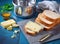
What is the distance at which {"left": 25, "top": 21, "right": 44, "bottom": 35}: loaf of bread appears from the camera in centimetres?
90

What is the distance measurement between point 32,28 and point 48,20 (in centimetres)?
13

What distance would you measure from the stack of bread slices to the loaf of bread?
0.04m

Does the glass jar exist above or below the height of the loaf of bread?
above

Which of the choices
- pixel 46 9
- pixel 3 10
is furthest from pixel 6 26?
pixel 46 9

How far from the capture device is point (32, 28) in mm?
918

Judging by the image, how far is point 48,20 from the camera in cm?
98

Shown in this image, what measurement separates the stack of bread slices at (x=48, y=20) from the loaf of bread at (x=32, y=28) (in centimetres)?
4

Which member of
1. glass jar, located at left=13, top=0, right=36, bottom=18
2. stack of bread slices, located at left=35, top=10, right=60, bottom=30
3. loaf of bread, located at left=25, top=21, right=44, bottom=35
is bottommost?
loaf of bread, located at left=25, top=21, right=44, bottom=35

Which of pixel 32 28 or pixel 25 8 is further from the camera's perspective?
pixel 25 8

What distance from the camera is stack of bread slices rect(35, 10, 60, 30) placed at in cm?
96

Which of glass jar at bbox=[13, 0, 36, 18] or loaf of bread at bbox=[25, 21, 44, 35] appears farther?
glass jar at bbox=[13, 0, 36, 18]

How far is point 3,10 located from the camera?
3.71 feet

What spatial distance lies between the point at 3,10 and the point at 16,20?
0.46 feet

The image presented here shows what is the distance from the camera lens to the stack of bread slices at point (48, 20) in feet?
3.15
